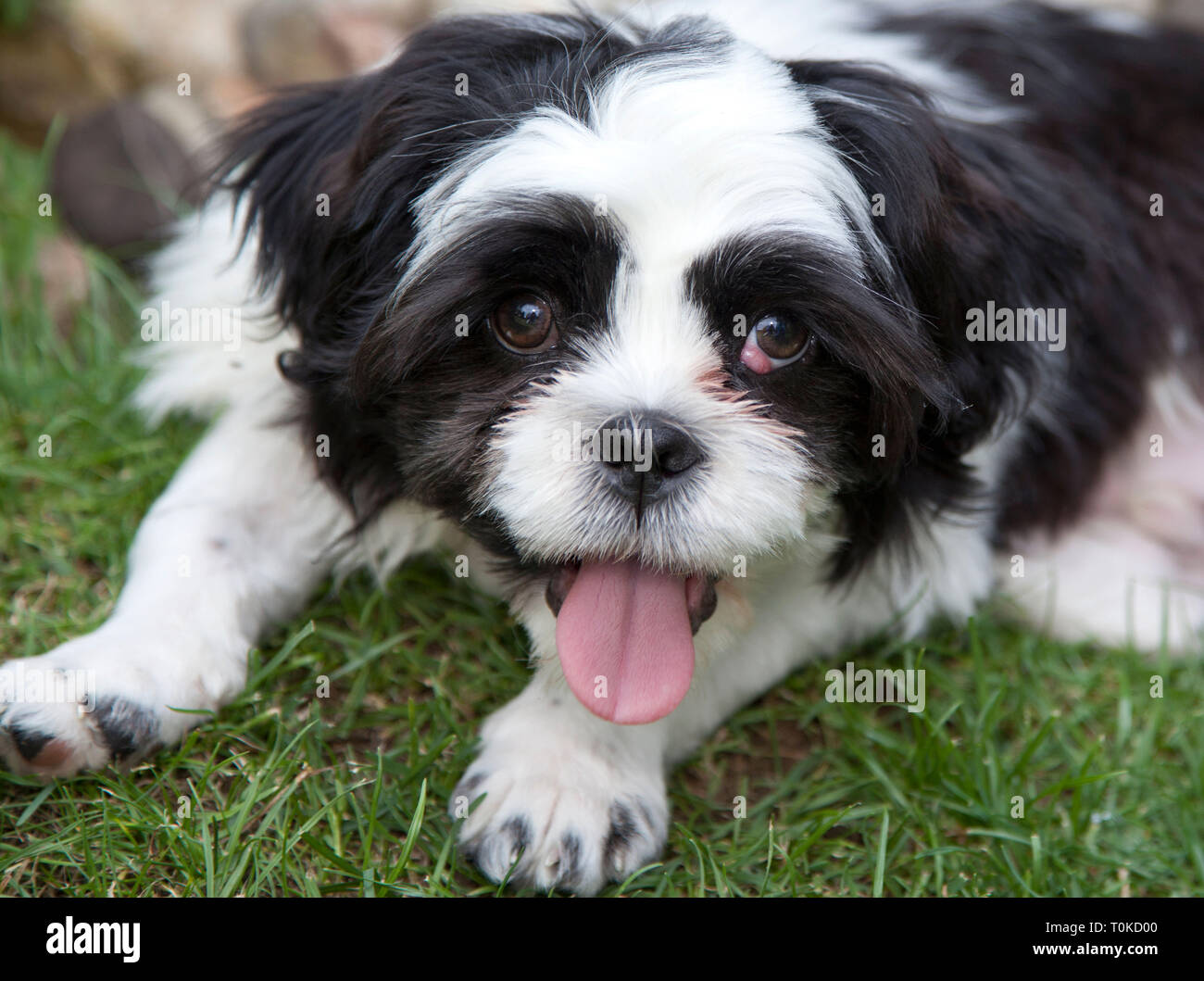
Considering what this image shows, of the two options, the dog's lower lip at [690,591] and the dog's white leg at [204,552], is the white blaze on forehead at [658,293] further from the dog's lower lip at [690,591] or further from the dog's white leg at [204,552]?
the dog's white leg at [204,552]

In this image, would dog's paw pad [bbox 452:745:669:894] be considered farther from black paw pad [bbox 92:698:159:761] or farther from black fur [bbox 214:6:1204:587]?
black paw pad [bbox 92:698:159:761]

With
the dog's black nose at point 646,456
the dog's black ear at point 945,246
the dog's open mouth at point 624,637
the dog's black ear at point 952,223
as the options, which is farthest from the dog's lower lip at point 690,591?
the dog's black ear at point 952,223

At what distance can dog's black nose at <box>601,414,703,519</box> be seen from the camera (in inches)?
97.7

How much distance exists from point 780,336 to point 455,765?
4.09 ft

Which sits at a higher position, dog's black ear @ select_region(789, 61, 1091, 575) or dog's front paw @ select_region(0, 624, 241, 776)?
dog's black ear @ select_region(789, 61, 1091, 575)

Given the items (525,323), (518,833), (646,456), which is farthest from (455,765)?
(525,323)

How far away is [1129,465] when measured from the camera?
13.9 ft

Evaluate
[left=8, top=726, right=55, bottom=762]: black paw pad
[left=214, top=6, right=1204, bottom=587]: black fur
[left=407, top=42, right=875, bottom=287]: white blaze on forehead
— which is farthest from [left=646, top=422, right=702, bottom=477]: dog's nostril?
[left=8, top=726, right=55, bottom=762]: black paw pad

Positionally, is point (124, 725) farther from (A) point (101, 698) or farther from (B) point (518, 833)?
(B) point (518, 833)

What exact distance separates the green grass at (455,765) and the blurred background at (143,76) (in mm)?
1319

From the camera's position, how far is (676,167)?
8.22 ft

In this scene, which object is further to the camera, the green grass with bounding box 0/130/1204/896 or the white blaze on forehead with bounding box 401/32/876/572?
the green grass with bounding box 0/130/1204/896

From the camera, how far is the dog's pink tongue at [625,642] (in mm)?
2650

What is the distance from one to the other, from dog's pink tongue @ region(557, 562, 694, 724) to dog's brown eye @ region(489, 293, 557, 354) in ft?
1.60
